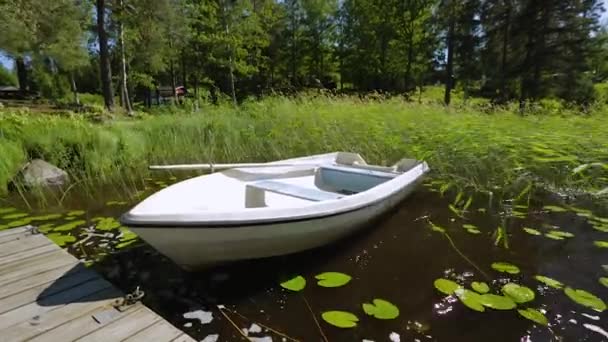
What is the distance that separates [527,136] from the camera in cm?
395

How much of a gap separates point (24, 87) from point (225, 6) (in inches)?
600

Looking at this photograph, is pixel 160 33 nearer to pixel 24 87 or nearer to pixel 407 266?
pixel 24 87

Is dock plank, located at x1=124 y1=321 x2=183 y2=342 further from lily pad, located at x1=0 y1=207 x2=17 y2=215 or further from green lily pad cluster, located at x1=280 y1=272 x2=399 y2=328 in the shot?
lily pad, located at x1=0 y1=207 x2=17 y2=215

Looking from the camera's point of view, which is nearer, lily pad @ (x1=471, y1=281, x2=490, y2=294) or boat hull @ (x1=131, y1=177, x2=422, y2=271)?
boat hull @ (x1=131, y1=177, x2=422, y2=271)

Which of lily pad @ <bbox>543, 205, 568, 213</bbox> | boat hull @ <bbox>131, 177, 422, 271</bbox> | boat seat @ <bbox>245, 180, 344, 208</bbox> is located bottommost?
lily pad @ <bbox>543, 205, 568, 213</bbox>

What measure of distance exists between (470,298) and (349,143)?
3541 millimetres

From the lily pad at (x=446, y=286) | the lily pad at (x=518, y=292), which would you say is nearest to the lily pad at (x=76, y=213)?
the lily pad at (x=446, y=286)

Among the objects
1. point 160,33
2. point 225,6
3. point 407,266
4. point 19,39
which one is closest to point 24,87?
point 19,39

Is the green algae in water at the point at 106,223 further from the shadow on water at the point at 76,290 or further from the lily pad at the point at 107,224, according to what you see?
the shadow on water at the point at 76,290

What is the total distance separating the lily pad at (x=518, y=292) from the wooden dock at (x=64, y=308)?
75.0 inches

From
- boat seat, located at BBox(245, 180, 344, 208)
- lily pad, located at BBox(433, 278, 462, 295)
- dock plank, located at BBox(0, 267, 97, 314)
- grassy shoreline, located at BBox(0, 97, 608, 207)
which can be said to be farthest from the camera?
grassy shoreline, located at BBox(0, 97, 608, 207)

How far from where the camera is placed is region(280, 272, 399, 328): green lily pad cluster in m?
1.74

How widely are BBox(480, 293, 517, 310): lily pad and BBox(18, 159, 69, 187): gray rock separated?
4743mm

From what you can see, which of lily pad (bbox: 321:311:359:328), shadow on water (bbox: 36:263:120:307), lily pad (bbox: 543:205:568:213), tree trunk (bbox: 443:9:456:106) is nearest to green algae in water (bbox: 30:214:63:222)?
shadow on water (bbox: 36:263:120:307)
